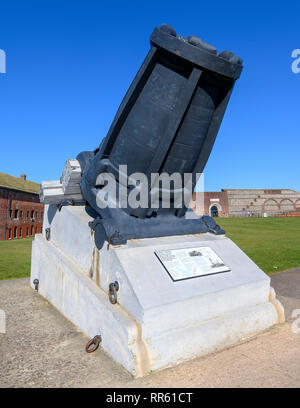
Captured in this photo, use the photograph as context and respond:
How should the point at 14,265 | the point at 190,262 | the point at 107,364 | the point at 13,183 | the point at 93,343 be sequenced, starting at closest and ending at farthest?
1. the point at 107,364
2. the point at 93,343
3. the point at 190,262
4. the point at 14,265
5. the point at 13,183

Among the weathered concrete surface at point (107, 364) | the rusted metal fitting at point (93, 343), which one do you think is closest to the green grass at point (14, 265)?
the weathered concrete surface at point (107, 364)

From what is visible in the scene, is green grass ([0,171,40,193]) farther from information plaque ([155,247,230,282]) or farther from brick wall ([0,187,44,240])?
information plaque ([155,247,230,282])

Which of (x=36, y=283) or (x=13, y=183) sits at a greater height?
(x=36, y=283)

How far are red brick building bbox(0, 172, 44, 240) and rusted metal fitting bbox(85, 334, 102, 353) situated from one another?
855 inches

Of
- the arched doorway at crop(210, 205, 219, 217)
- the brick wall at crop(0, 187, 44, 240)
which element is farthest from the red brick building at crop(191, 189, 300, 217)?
the brick wall at crop(0, 187, 44, 240)

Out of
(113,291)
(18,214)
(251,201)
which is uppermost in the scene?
(113,291)

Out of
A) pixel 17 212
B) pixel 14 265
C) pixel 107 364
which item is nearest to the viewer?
pixel 107 364

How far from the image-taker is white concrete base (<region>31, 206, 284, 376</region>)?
8.30ft

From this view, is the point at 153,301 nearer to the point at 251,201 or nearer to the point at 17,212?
the point at 17,212

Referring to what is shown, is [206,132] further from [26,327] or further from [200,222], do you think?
[26,327]

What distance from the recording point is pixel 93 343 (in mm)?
2818

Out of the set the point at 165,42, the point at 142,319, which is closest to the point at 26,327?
the point at 142,319

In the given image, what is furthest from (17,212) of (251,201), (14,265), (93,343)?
(251,201)

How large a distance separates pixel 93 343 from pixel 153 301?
72cm
